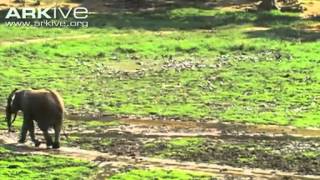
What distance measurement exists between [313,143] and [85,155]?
552cm

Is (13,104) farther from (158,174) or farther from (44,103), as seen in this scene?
(158,174)

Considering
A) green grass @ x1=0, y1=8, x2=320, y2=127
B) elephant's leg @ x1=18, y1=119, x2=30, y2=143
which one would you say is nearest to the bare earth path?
elephant's leg @ x1=18, y1=119, x2=30, y2=143

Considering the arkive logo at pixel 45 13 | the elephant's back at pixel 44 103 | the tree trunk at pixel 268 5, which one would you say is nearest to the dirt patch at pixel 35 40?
the arkive logo at pixel 45 13

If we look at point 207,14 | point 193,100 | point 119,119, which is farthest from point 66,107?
point 207,14

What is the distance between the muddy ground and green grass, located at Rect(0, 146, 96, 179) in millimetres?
447

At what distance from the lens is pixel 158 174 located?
53.4 ft

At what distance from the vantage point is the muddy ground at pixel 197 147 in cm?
1708

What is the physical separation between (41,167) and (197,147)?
3827mm

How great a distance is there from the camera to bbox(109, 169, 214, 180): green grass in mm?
16078

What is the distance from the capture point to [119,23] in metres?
39.2

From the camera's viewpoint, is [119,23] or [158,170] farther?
[119,23]

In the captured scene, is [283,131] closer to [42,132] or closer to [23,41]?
[42,132]

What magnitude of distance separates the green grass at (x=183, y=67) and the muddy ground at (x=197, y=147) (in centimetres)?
124

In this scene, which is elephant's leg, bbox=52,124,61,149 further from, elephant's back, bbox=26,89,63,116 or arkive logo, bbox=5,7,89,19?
arkive logo, bbox=5,7,89,19
